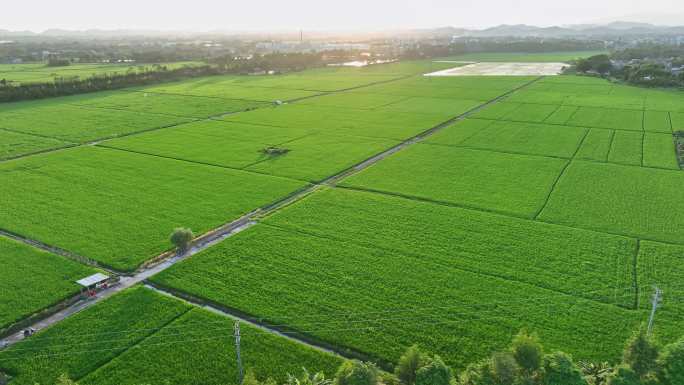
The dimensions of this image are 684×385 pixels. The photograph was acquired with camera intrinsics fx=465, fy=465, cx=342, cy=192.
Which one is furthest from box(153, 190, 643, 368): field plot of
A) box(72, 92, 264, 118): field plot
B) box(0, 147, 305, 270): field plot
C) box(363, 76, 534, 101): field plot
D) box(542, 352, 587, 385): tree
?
box(363, 76, 534, 101): field plot

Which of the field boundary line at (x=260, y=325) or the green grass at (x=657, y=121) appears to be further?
the green grass at (x=657, y=121)

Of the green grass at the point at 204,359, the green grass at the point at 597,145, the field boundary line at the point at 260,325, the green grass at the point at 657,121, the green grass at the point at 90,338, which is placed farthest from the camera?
the green grass at the point at 657,121

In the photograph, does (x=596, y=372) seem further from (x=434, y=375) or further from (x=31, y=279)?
(x=31, y=279)

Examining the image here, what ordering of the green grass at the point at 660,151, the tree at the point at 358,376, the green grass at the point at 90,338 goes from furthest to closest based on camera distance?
the green grass at the point at 660,151, the green grass at the point at 90,338, the tree at the point at 358,376

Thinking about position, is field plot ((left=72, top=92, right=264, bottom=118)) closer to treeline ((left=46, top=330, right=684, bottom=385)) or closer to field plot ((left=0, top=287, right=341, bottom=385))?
field plot ((left=0, top=287, right=341, bottom=385))

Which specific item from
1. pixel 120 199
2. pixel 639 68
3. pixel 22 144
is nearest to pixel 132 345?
pixel 120 199

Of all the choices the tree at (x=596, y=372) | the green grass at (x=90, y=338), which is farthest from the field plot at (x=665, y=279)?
the green grass at (x=90, y=338)

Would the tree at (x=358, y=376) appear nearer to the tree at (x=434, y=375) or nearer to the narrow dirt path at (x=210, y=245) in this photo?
the tree at (x=434, y=375)
